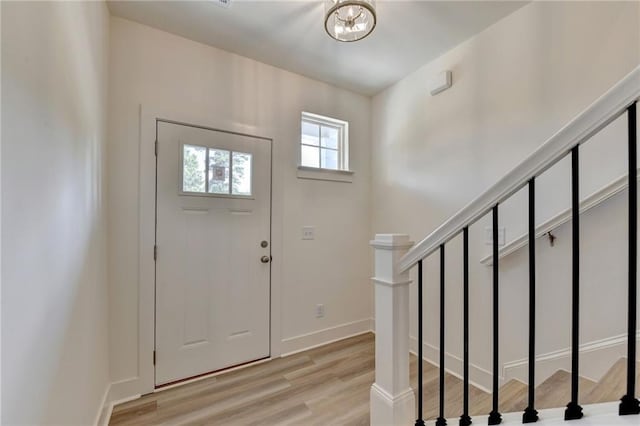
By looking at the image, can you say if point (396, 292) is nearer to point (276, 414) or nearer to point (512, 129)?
point (276, 414)

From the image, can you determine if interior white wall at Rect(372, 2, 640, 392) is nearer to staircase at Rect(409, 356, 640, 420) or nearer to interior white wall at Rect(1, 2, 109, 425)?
staircase at Rect(409, 356, 640, 420)

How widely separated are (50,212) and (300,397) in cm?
179

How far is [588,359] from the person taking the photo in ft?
5.31

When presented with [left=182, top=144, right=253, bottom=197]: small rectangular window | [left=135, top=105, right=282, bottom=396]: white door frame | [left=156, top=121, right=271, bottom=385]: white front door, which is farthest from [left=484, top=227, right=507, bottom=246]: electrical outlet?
[left=135, top=105, right=282, bottom=396]: white door frame

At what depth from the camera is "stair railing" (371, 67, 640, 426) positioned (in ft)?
2.43

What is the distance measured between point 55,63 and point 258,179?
1545 millimetres

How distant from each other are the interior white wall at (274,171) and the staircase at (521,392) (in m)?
1.08

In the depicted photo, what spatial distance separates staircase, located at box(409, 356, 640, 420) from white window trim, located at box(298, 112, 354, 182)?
6.08 ft

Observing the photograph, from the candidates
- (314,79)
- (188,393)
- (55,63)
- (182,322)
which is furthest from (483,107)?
(188,393)

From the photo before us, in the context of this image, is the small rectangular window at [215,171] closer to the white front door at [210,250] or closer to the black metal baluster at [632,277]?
the white front door at [210,250]

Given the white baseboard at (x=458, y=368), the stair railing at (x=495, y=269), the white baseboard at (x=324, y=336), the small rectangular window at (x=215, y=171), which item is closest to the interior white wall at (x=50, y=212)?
the small rectangular window at (x=215, y=171)

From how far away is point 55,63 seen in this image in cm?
108

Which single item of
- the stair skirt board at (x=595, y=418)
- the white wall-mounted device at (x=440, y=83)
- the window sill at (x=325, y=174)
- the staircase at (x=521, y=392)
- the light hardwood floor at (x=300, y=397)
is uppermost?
the white wall-mounted device at (x=440, y=83)

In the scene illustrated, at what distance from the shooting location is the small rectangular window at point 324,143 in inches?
114
